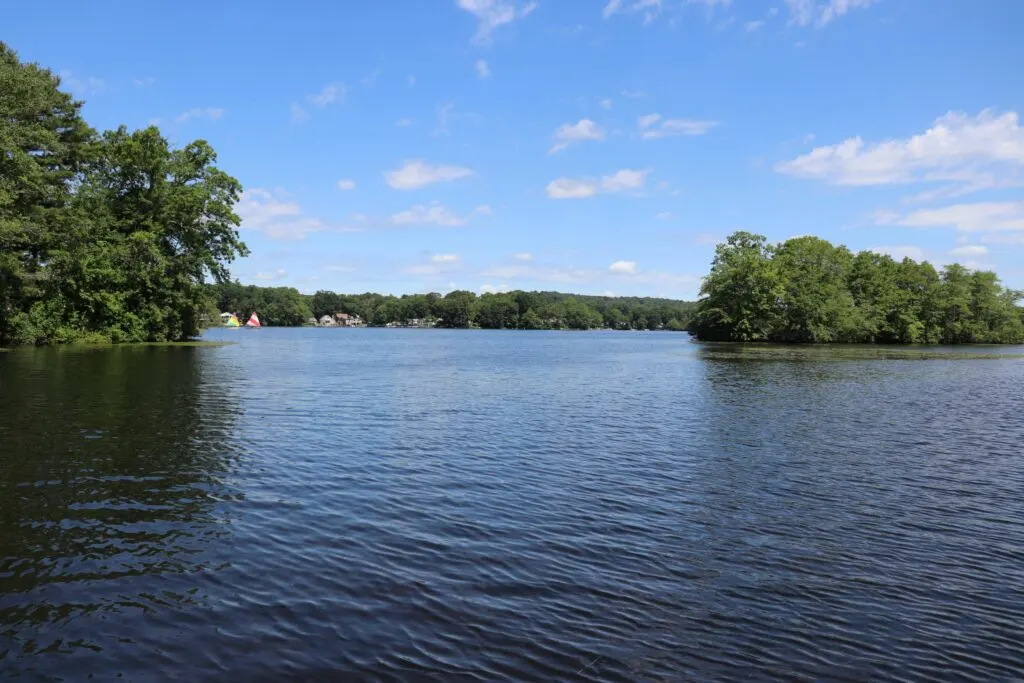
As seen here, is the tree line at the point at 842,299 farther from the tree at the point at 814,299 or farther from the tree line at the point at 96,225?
the tree line at the point at 96,225

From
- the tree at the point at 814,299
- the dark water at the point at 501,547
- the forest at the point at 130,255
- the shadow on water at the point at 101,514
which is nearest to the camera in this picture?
the dark water at the point at 501,547

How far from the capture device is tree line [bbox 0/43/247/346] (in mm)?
46375

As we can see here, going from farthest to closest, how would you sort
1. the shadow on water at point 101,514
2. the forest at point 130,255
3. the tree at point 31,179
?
1. the forest at point 130,255
2. the tree at point 31,179
3. the shadow on water at point 101,514

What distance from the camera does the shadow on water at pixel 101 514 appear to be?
26.7 feet

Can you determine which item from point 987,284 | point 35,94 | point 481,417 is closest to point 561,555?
point 481,417

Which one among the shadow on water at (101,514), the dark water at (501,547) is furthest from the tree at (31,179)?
the dark water at (501,547)

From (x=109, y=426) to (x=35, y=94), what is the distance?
138 feet

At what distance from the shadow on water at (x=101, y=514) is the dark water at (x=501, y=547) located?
6 centimetres

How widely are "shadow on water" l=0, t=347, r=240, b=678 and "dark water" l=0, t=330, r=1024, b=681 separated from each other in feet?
0.20

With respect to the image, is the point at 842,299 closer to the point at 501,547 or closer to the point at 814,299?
the point at 814,299

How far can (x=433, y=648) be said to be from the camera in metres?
7.64

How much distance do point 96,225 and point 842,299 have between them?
365 ft

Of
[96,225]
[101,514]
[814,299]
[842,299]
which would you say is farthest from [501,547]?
[842,299]

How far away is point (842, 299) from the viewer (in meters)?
→ 113
